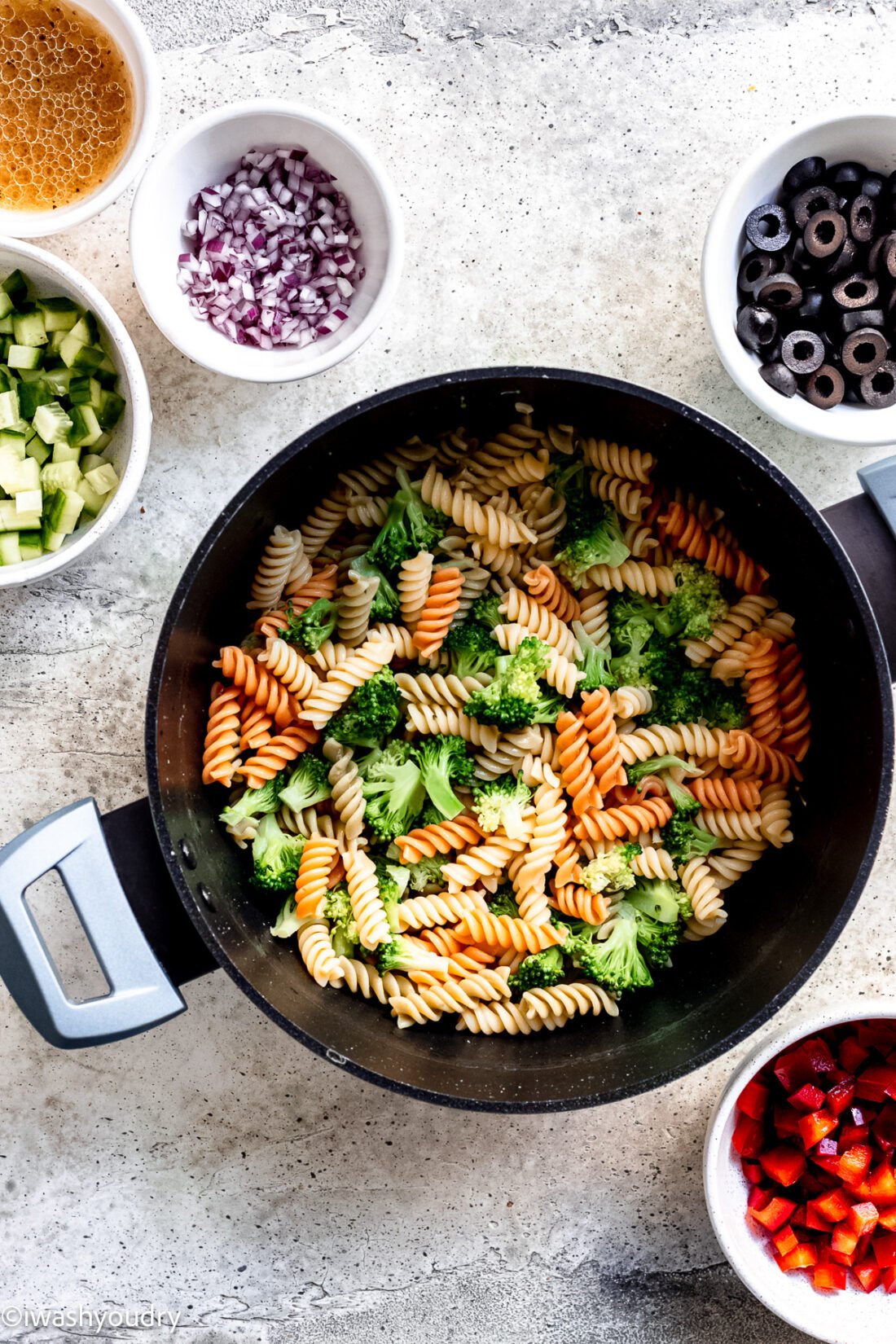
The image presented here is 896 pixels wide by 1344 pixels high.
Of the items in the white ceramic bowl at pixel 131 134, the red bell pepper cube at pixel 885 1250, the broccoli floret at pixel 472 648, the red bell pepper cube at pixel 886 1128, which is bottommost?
the red bell pepper cube at pixel 885 1250

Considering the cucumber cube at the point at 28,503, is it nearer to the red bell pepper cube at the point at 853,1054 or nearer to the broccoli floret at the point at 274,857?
the broccoli floret at the point at 274,857

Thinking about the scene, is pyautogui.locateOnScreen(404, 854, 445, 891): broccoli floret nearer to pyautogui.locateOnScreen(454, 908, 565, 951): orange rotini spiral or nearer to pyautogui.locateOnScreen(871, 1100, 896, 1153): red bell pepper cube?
pyautogui.locateOnScreen(454, 908, 565, 951): orange rotini spiral

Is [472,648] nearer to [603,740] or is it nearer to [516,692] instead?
[516,692]

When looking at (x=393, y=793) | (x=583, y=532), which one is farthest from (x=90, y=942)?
(x=583, y=532)

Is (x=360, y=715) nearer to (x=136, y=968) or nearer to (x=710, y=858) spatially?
(x=136, y=968)

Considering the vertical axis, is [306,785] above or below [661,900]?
above

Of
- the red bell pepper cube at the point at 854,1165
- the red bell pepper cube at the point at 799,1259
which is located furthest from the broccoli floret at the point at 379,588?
the red bell pepper cube at the point at 799,1259
